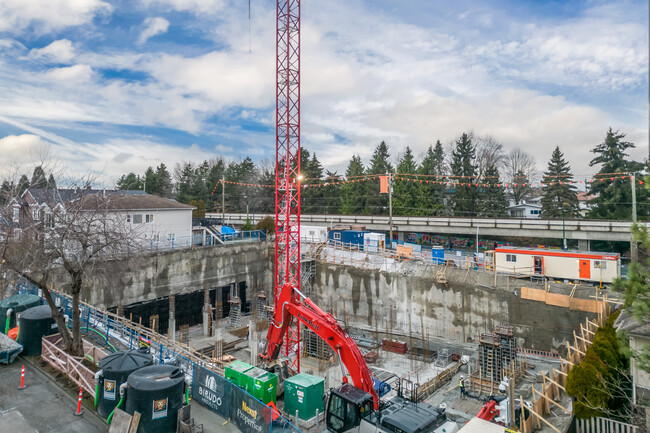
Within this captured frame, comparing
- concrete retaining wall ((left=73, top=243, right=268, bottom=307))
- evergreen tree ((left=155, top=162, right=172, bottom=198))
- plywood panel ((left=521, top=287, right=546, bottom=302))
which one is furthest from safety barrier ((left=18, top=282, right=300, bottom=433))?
evergreen tree ((left=155, top=162, right=172, bottom=198))

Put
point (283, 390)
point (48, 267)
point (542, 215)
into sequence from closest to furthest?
point (48, 267)
point (283, 390)
point (542, 215)

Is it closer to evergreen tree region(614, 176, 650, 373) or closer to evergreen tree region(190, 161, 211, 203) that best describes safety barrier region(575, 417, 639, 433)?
evergreen tree region(614, 176, 650, 373)

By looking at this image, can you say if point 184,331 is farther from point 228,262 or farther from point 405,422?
point 405,422

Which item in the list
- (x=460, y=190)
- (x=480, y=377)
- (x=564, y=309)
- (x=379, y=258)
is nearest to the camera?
(x=480, y=377)

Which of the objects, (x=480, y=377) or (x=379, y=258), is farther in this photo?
(x=379, y=258)

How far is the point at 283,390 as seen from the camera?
16219 mm

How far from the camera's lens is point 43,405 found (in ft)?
40.1

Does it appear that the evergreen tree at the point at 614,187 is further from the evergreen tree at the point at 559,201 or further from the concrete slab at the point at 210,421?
the concrete slab at the point at 210,421

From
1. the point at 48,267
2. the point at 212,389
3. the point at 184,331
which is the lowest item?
the point at 184,331

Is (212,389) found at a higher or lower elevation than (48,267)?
lower

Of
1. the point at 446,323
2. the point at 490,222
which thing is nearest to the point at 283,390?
the point at 446,323

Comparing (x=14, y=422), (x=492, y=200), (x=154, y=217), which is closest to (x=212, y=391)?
(x=14, y=422)

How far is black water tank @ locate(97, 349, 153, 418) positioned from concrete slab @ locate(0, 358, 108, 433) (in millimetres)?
563

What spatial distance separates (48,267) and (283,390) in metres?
10.4
